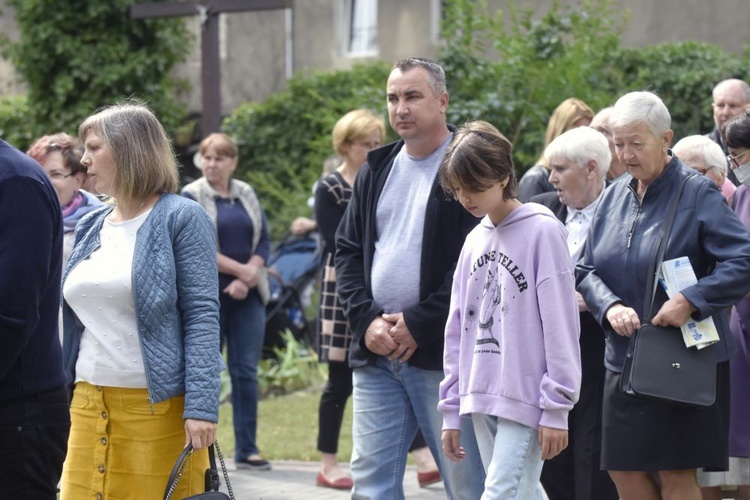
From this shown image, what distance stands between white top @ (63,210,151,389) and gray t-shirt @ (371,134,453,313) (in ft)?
3.92

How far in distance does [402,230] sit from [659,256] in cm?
108

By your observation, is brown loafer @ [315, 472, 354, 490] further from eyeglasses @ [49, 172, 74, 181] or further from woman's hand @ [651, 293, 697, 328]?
woman's hand @ [651, 293, 697, 328]

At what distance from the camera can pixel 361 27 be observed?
811 inches

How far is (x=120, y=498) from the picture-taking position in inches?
176

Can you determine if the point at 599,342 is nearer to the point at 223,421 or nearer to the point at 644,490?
the point at 644,490

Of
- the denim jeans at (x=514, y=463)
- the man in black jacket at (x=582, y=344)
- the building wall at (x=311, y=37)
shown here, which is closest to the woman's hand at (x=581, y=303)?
the man in black jacket at (x=582, y=344)

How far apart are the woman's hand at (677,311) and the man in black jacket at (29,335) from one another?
234 centimetres

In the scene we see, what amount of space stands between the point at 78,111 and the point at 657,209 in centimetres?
1253

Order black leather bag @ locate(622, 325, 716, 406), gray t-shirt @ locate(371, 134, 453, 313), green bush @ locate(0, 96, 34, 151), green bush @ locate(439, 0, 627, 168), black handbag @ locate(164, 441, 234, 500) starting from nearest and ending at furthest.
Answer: black handbag @ locate(164, 441, 234, 500), black leather bag @ locate(622, 325, 716, 406), gray t-shirt @ locate(371, 134, 453, 313), green bush @ locate(439, 0, 627, 168), green bush @ locate(0, 96, 34, 151)

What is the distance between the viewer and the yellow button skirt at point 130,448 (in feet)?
14.6

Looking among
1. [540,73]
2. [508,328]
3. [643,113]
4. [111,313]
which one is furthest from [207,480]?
[540,73]

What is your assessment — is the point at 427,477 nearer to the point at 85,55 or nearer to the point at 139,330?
the point at 139,330

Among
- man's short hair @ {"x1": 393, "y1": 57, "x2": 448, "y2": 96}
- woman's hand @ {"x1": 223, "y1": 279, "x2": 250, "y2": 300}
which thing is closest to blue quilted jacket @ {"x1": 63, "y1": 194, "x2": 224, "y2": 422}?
man's short hair @ {"x1": 393, "y1": 57, "x2": 448, "y2": 96}

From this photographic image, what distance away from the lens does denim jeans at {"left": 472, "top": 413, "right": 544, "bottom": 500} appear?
172 inches
